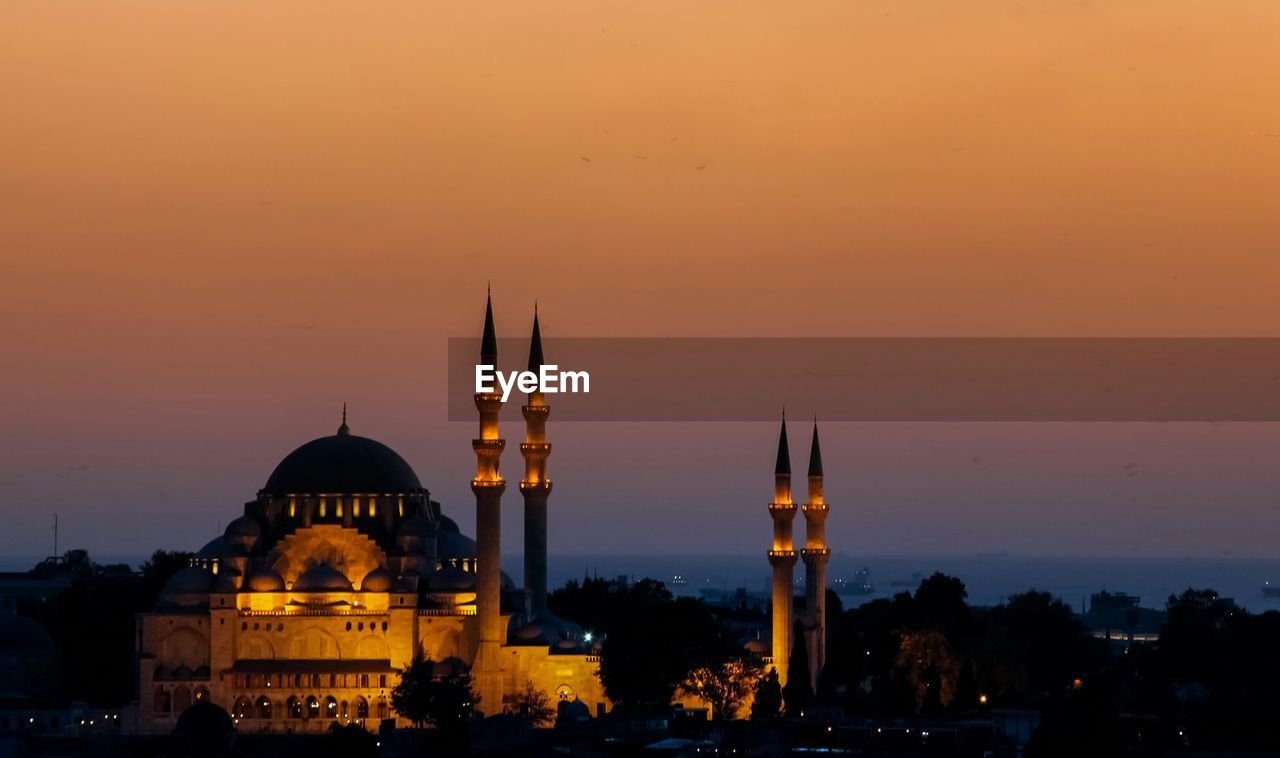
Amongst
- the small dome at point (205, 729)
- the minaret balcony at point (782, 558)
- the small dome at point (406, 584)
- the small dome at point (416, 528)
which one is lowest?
the small dome at point (205, 729)

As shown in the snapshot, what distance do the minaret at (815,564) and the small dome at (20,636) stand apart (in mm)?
25316

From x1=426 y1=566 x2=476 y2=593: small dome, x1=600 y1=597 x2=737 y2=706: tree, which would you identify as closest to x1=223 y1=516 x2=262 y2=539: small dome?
x1=426 y1=566 x2=476 y2=593: small dome

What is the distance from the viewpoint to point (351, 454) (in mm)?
93438

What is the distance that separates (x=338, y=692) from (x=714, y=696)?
11.1m

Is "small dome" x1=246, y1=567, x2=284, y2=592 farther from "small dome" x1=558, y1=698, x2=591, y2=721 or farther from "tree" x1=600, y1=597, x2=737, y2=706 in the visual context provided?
Answer: "small dome" x1=558, y1=698, x2=591, y2=721

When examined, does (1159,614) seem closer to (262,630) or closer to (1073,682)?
Result: (1073,682)

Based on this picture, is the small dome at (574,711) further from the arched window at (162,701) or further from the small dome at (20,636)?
the small dome at (20,636)

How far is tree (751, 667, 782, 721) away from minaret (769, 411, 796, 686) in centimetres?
274

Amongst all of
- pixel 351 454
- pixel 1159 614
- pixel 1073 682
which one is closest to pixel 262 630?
pixel 351 454

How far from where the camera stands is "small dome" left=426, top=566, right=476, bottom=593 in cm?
8800

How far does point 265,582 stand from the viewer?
88125mm

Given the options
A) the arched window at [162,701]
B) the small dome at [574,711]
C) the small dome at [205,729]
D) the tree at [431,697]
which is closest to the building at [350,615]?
the arched window at [162,701]

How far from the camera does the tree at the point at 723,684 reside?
8444cm

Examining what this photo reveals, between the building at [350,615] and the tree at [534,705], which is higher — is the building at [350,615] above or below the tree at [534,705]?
above
